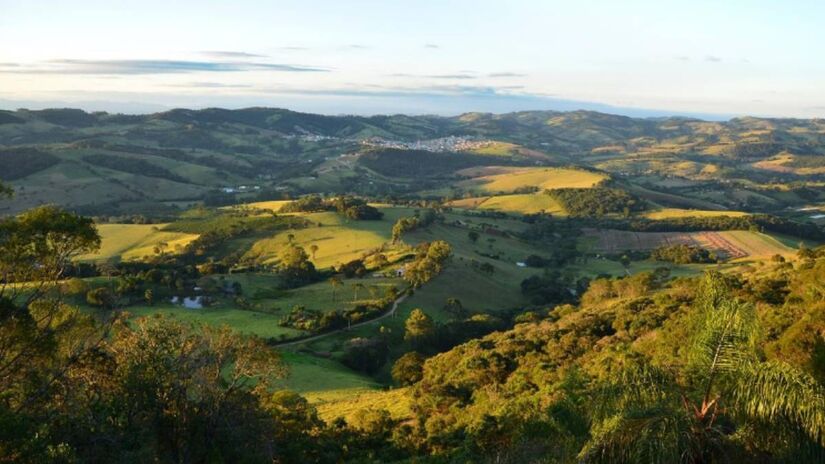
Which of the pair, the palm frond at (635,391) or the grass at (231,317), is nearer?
the palm frond at (635,391)

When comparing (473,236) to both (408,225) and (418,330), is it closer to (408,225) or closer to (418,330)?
(408,225)

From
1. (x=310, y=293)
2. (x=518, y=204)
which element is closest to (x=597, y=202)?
(x=518, y=204)

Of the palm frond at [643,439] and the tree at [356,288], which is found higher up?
the palm frond at [643,439]

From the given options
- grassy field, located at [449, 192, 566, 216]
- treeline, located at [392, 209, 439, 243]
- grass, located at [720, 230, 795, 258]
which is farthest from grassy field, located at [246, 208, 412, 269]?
grass, located at [720, 230, 795, 258]

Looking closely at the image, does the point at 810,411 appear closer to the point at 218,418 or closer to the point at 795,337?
the point at 795,337

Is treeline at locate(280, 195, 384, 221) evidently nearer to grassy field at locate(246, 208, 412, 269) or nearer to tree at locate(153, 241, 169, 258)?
grassy field at locate(246, 208, 412, 269)

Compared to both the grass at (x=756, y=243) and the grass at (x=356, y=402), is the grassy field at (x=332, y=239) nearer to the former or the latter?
the grass at (x=356, y=402)

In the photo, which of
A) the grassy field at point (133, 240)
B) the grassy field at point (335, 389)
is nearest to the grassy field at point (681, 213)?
the grassy field at point (133, 240)
